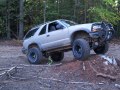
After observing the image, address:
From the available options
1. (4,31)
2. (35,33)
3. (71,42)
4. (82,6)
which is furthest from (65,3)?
(71,42)

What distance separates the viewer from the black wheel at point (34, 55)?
1625cm

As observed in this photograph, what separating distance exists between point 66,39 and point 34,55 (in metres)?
2.56

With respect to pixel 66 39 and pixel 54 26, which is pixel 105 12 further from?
pixel 66 39

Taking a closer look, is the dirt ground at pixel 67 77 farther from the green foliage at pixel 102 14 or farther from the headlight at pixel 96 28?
the green foliage at pixel 102 14

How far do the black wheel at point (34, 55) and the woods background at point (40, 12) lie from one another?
1458 cm

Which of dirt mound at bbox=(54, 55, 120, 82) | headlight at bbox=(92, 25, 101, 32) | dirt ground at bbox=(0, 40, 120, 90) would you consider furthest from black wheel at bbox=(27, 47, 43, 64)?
headlight at bbox=(92, 25, 101, 32)

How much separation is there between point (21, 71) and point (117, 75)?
150 inches

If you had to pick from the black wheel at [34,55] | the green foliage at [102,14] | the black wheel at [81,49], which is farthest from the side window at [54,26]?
the green foliage at [102,14]

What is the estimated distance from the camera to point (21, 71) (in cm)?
1354

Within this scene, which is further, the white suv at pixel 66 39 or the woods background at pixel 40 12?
the woods background at pixel 40 12

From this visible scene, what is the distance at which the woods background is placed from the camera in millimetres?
31203

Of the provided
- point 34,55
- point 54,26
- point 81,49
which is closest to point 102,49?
point 81,49

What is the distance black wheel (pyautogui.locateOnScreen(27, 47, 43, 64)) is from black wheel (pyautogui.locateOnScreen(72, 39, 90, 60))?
2.75m

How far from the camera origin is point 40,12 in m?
32.0
